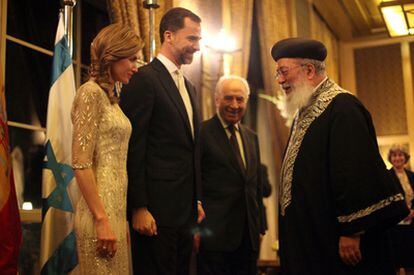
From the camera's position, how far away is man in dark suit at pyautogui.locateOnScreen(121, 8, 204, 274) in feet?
7.71

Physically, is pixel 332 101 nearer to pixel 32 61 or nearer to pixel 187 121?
pixel 187 121

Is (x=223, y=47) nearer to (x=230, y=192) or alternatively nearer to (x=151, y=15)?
(x=151, y=15)

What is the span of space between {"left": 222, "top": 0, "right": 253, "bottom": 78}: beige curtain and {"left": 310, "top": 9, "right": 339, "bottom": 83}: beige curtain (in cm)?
220

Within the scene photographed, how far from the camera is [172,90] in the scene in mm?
2588

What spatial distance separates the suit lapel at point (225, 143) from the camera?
10.8 ft

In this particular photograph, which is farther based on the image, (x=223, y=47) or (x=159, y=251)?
(x=223, y=47)

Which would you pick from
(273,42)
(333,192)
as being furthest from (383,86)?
(333,192)

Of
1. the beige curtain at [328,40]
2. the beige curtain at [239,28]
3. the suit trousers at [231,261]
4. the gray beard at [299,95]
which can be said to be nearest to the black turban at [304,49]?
the gray beard at [299,95]

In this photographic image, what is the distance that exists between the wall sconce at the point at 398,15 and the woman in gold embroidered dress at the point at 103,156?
14.2 ft

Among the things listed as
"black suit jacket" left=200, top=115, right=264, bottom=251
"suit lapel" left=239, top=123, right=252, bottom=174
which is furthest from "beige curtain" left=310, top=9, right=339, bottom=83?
"black suit jacket" left=200, top=115, right=264, bottom=251

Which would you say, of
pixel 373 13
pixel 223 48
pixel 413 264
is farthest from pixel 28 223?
pixel 373 13

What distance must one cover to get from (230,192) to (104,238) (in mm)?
1313

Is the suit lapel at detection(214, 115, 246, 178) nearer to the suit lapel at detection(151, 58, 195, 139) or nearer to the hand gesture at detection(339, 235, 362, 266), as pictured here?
the suit lapel at detection(151, 58, 195, 139)

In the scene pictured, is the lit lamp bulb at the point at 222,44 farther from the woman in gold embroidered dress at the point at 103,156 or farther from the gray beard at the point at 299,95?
the woman in gold embroidered dress at the point at 103,156
